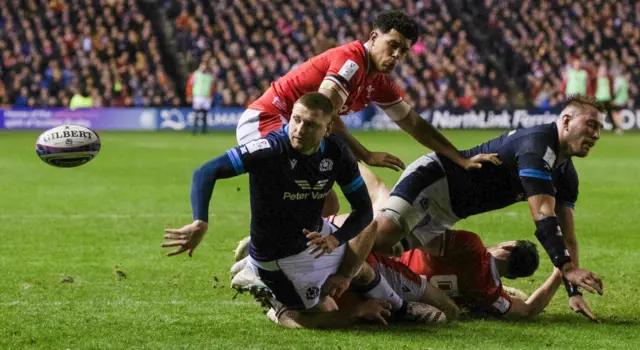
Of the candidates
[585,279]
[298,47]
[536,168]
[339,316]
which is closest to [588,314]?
[585,279]

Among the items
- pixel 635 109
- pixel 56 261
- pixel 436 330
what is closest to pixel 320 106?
pixel 436 330

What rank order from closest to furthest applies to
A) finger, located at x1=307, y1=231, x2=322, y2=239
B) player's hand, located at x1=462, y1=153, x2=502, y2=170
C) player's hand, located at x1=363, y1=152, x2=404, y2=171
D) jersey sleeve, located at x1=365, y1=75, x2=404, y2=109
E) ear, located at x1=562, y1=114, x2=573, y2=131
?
1. finger, located at x1=307, y1=231, x2=322, y2=239
2. ear, located at x1=562, y1=114, x2=573, y2=131
3. player's hand, located at x1=462, y1=153, x2=502, y2=170
4. player's hand, located at x1=363, y1=152, x2=404, y2=171
5. jersey sleeve, located at x1=365, y1=75, x2=404, y2=109

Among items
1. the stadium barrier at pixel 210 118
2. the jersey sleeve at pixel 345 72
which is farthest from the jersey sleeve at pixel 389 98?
the stadium barrier at pixel 210 118

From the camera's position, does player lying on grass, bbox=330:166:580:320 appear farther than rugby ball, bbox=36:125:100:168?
No

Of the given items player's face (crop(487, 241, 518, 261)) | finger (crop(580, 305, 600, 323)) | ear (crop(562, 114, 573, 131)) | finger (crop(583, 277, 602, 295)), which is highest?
ear (crop(562, 114, 573, 131))

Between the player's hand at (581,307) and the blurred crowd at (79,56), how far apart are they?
24.6 metres

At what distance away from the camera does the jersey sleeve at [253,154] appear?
612cm

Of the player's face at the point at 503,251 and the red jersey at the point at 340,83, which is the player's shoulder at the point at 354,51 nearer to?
the red jersey at the point at 340,83

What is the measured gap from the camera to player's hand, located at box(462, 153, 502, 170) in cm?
733

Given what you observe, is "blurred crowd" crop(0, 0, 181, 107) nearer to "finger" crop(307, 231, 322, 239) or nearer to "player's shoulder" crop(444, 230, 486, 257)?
"player's shoulder" crop(444, 230, 486, 257)

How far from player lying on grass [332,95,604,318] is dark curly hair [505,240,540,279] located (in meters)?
0.27

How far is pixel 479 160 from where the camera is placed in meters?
7.39

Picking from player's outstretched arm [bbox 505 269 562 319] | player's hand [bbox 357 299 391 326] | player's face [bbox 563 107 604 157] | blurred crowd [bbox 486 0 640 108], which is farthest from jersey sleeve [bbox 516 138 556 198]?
blurred crowd [bbox 486 0 640 108]

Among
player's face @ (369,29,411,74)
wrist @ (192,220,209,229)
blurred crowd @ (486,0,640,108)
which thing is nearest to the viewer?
wrist @ (192,220,209,229)
